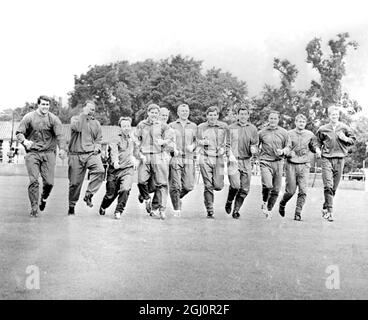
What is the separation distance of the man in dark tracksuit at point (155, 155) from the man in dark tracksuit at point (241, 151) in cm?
109

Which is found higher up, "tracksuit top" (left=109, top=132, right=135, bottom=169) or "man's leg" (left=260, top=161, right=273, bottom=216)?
"tracksuit top" (left=109, top=132, right=135, bottom=169)

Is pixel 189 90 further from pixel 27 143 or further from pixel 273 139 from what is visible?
pixel 27 143

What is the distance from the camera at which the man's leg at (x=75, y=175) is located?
9554 millimetres

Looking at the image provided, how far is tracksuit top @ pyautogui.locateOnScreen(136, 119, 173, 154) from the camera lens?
966cm

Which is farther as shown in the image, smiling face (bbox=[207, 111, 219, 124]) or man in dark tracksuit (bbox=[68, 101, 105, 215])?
smiling face (bbox=[207, 111, 219, 124])

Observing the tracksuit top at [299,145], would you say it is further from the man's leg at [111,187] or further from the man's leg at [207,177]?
the man's leg at [111,187]

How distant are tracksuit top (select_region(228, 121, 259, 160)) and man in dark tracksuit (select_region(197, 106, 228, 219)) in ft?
0.39

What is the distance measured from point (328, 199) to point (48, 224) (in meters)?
4.49

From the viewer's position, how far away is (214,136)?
392 inches

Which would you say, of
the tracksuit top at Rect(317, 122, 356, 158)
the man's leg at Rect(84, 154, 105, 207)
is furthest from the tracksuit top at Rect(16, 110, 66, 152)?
the tracksuit top at Rect(317, 122, 356, 158)

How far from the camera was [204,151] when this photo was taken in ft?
33.1

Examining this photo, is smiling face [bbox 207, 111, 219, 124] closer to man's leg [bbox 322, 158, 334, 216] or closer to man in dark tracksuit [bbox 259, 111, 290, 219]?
man in dark tracksuit [bbox 259, 111, 290, 219]
